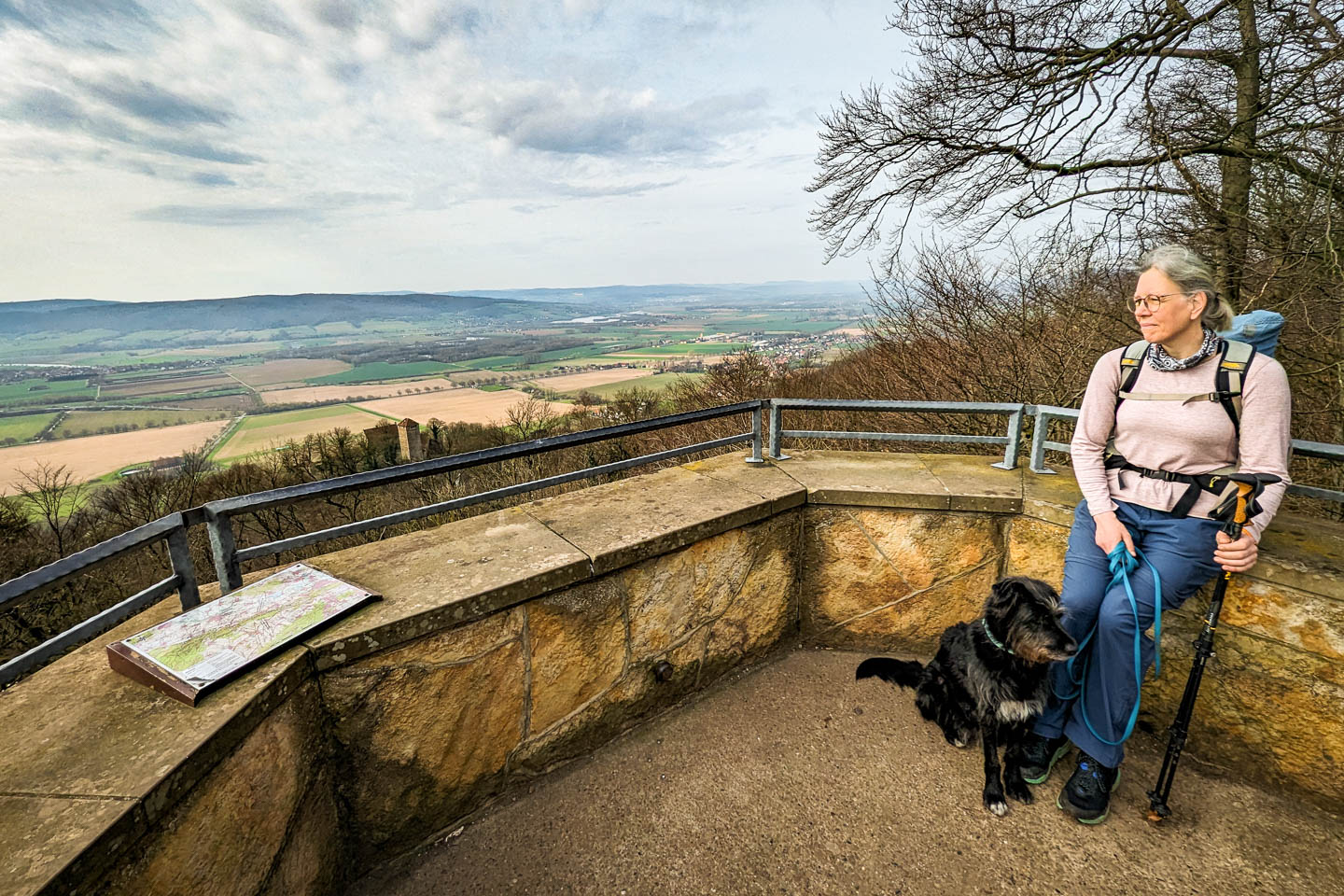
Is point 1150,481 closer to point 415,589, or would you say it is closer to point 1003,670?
point 1003,670

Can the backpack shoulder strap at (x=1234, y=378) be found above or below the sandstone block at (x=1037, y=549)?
above

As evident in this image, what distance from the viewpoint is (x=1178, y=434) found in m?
2.13

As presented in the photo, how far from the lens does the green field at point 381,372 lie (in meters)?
62.0

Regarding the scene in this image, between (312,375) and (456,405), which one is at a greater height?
(456,405)

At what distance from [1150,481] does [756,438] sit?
80.3 inches

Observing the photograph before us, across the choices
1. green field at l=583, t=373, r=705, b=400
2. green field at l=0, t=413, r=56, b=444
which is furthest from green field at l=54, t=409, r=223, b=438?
green field at l=583, t=373, r=705, b=400

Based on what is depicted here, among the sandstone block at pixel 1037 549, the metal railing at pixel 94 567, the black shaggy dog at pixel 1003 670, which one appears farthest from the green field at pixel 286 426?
the black shaggy dog at pixel 1003 670

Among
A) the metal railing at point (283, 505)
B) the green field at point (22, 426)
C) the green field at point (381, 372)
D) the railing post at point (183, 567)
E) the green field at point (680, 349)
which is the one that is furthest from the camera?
the green field at point (381, 372)

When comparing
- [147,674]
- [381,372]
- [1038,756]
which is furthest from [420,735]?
[381,372]

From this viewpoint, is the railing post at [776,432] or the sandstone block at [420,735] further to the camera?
the railing post at [776,432]

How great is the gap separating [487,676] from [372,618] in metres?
0.50

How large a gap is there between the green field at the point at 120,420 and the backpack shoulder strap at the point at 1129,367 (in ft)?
191

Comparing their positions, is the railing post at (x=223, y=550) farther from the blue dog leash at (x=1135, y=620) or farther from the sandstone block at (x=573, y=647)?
the blue dog leash at (x=1135, y=620)

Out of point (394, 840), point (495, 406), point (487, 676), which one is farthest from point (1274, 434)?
point (495, 406)
